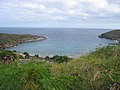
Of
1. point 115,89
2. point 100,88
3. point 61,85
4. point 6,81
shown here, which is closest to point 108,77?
point 100,88

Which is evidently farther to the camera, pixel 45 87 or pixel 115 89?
pixel 115 89

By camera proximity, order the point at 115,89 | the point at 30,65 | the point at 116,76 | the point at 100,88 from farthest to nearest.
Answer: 1. the point at 100,88
2. the point at 116,76
3. the point at 115,89
4. the point at 30,65

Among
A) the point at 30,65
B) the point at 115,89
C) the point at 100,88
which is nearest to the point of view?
the point at 30,65

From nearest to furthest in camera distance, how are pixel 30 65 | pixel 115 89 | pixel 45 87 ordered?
1. pixel 45 87
2. pixel 30 65
3. pixel 115 89

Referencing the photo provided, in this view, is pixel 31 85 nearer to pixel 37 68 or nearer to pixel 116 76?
pixel 37 68

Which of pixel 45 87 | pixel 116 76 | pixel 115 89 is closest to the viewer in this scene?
pixel 45 87

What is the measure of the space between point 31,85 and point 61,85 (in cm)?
29

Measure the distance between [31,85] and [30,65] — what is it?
21cm

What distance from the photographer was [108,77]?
166 inches

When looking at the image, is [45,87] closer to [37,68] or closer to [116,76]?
[37,68]

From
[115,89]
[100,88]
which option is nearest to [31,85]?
[115,89]

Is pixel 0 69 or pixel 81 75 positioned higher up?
pixel 0 69

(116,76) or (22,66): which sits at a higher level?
(22,66)

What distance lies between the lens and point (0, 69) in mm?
3168
